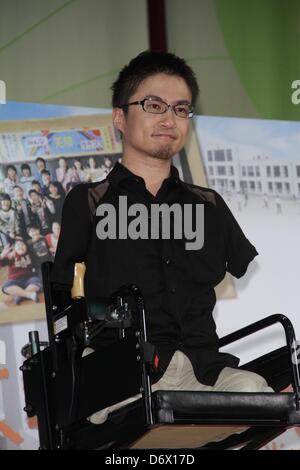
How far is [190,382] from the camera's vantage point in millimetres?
2980

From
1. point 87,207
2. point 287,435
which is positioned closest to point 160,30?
point 87,207

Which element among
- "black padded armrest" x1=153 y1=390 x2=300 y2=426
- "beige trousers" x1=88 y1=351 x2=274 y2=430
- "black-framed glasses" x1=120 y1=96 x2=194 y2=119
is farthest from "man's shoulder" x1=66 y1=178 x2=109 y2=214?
"black padded armrest" x1=153 y1=390 x2=300 y2=426

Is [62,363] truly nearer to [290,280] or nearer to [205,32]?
[290,280]

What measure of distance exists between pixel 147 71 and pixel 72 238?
0.60 metres

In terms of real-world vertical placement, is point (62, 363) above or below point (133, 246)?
below

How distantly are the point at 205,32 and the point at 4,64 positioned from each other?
0.89 meters

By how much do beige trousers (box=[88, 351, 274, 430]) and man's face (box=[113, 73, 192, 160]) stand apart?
25.6 inches

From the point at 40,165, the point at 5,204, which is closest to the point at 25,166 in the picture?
the point at 40,165

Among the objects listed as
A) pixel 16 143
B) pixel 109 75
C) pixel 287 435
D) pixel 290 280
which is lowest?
pixel 287 435

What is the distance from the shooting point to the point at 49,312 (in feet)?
9.75

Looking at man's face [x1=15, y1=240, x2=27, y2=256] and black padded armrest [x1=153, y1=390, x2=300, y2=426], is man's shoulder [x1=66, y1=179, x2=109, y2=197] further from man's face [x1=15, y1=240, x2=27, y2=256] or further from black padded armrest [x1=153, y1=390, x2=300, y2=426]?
man's face [x1=15, y1=240, x2=27, y2=256]

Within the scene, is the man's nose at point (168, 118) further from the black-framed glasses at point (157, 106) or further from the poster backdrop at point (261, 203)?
the poster backdrop at point (261, 203)

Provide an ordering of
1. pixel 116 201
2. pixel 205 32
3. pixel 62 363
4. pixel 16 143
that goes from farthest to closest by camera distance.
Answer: pixel 205 32 → pixel 16 143 → pixel 116 201 → pixel 62 363

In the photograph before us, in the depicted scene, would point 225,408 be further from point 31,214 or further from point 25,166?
point 25,166
